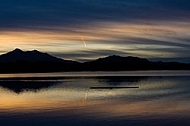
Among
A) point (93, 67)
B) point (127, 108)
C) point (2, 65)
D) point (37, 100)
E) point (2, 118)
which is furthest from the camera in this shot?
point (93, 67)

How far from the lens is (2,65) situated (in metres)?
144

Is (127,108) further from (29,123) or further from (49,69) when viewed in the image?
(49,69)

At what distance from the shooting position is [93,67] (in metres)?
167

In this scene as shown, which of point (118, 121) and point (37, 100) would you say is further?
point (37, 100)

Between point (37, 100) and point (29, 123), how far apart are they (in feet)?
35.3

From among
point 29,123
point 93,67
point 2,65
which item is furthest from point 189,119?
point 93,67

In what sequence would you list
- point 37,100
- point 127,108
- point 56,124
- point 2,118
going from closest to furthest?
point 56,124 < point 2,118 < point 127,108 < point 37,100

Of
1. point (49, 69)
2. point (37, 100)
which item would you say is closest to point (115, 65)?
point (49, 69)

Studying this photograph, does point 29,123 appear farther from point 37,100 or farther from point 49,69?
point 49,69

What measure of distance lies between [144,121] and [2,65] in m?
129

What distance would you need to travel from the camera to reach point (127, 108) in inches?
981

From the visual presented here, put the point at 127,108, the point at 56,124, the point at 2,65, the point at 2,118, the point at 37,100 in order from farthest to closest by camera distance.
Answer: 1. the point at 2,65
2. the point at 37,100
3. the point at 127,108
4. the point at 2,118
5. the point at 56,124

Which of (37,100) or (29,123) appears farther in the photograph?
(37,100)

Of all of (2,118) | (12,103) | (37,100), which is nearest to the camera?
(2,118)
